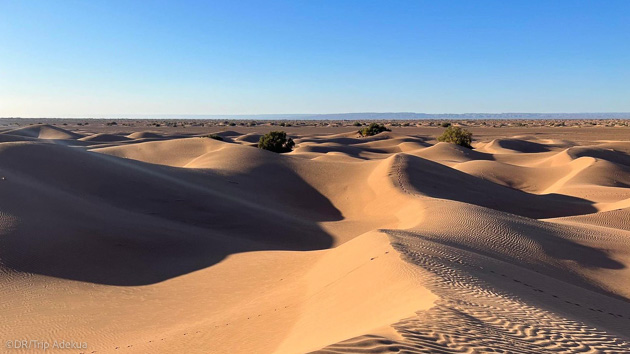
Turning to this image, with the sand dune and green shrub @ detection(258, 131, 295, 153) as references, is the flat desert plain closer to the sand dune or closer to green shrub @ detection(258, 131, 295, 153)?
green shrub @ detection(258, 131, 295, 153)

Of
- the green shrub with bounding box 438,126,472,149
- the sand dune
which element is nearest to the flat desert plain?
the green shrub with bounding box 438,126,472,149

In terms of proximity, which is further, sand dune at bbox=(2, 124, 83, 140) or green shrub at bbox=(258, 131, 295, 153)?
sand dune at bbox=(2, 124, 83, 140)

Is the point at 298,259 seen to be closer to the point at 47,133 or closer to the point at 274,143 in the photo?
the point at 274,143

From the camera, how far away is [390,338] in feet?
18.2

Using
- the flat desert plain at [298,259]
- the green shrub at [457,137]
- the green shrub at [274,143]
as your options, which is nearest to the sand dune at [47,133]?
the green shrub at [274,143]

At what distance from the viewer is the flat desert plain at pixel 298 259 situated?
7.30m

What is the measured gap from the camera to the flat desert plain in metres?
7.30

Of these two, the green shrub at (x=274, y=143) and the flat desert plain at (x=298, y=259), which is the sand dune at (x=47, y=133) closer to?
the green shrub at (x=274, y=143)

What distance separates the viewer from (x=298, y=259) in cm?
1341

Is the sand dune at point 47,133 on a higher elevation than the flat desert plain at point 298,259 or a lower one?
higher

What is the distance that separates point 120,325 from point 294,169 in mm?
19375

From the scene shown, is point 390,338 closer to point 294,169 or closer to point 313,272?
point 313,272

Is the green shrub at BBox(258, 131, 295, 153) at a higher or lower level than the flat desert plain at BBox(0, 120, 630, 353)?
higher

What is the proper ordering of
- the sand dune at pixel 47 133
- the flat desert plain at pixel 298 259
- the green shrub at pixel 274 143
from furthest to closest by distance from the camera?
the sand dune at pixel 47 133 → the green shrub at pixel 274 143 → the flat desert plain at pixel 298 259
